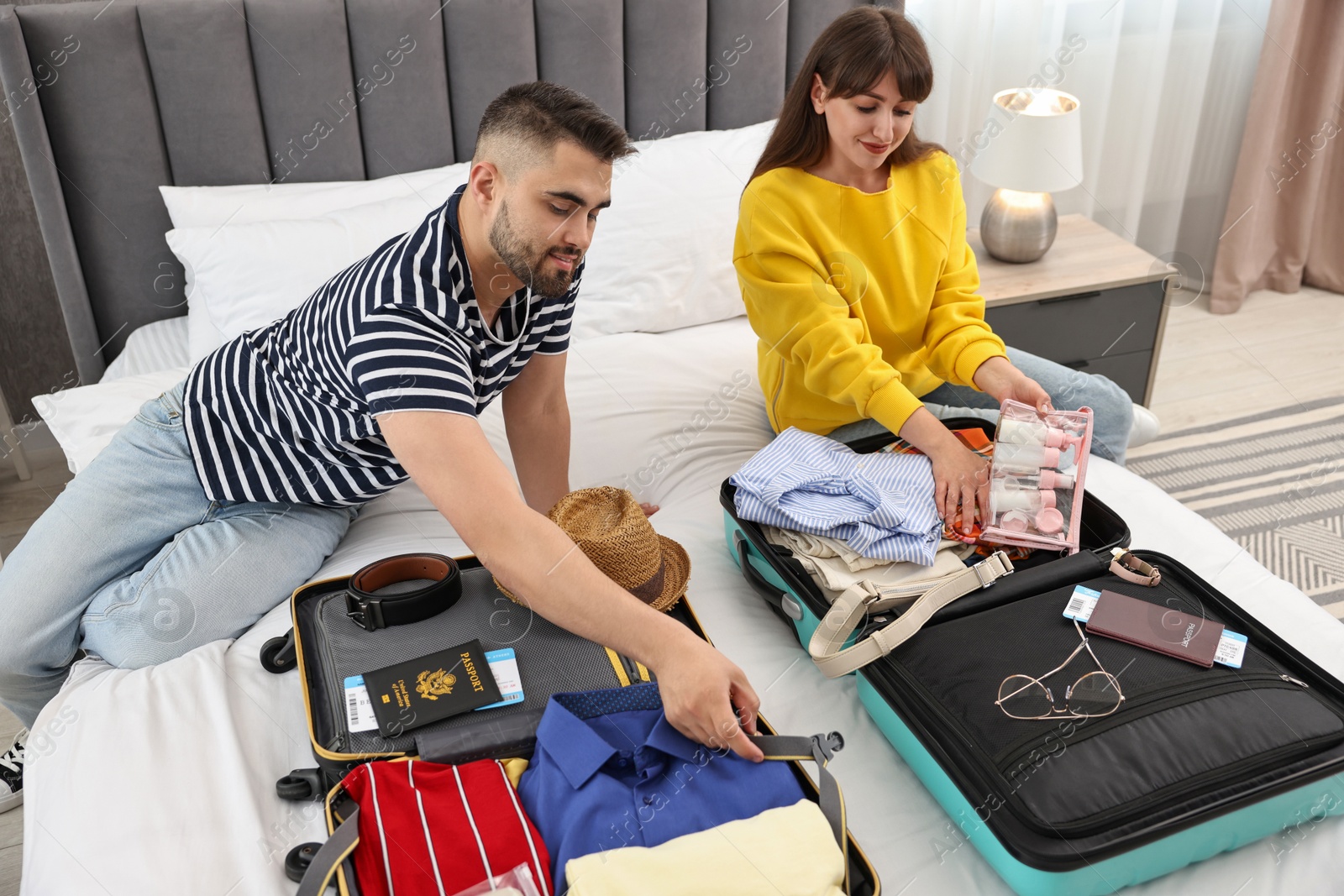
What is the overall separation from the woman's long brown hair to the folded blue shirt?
97cm

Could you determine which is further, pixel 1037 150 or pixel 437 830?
pixel 1037 150

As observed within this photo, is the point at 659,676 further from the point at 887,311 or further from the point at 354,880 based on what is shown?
the point at 887,311

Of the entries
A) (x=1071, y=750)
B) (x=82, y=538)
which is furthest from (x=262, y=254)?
(x=1071, y=750)

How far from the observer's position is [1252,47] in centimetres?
290

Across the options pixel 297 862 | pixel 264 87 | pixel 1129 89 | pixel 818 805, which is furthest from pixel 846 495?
pixel 1129 89

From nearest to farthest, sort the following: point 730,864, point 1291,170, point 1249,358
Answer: point 730,864 < point 1249,358 < point 1291,170

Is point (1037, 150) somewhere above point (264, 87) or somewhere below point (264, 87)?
below

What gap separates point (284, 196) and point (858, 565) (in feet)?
4.74

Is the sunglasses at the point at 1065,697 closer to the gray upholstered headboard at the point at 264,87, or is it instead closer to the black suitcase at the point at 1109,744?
the black suitcase at the point at 1109,744

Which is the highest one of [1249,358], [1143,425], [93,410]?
[93,410]

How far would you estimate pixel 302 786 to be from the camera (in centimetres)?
104

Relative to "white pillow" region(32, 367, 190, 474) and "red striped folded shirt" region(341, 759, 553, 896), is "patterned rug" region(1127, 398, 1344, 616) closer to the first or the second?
"red striped folded shirt" region(341, 759, 553, 896)

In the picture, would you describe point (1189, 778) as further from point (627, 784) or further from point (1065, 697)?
point (627, 784)

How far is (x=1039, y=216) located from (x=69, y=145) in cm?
207
